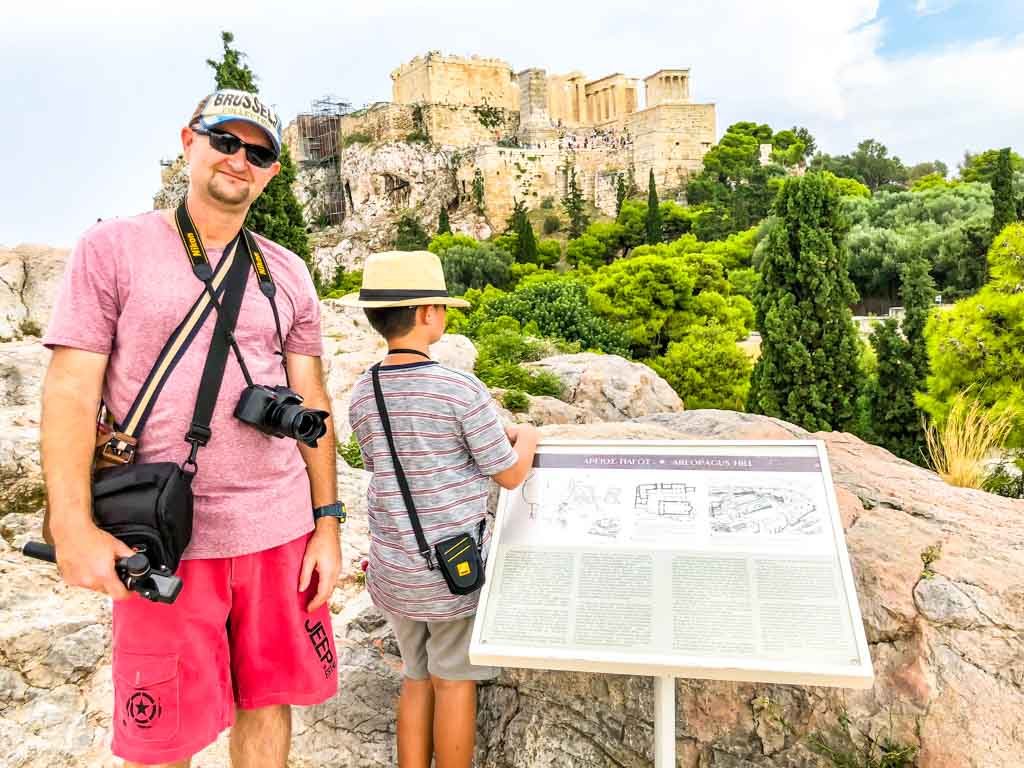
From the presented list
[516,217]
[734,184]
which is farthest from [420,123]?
[734,184]

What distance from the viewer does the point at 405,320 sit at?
198 cm

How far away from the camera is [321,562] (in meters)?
1.87

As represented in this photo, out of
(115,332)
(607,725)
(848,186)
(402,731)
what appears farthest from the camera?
(848,186)

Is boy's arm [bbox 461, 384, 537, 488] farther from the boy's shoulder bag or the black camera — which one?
the black camera

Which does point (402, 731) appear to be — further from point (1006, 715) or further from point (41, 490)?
point (41, 490)

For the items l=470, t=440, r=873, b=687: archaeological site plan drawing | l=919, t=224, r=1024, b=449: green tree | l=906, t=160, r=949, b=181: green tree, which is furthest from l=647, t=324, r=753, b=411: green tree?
l=906, t=160, r=949, b=181: green tree

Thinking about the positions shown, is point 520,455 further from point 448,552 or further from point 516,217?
point 516,217

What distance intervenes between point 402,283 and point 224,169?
510 millimetres

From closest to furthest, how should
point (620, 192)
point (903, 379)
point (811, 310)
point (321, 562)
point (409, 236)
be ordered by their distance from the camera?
point (321, 562) → point (811, 310) → point (903, 379) → point (409, 236) → point (620, 192)

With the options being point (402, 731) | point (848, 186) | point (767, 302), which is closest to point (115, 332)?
point (402, 731)

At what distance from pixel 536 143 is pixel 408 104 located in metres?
8.20

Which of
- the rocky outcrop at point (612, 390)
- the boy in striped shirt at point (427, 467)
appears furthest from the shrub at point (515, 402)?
the boy in striped shirt at point (427, 467)

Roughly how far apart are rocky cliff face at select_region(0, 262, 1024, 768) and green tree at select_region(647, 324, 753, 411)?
346 inches

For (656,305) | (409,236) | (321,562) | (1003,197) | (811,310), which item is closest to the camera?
(321,562)
